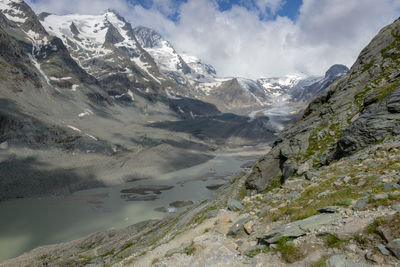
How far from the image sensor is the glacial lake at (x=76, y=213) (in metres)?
72.3

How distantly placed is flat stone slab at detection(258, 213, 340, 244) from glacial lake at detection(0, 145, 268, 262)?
77583 mm

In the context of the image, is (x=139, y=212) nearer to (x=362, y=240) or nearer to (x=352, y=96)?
(x=352, y=96)

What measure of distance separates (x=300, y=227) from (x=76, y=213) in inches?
3838

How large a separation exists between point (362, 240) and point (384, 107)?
16.2m

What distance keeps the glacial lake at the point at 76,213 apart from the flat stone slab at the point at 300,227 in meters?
77.6

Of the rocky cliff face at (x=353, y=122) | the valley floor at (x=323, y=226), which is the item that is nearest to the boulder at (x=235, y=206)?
the valley floor at (x=323, y=226)

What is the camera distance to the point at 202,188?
11500 cm

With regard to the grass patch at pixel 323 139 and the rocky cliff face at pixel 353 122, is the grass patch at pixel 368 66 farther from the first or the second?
the grass patch at pixel 323 139

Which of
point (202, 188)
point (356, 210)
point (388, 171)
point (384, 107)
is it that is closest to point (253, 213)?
point (356, 210)

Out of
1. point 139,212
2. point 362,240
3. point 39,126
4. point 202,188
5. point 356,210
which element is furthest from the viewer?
point 39,126

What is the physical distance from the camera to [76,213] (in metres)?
88.8

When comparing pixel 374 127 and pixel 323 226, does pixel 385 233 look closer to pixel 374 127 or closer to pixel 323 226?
pixel 323 226

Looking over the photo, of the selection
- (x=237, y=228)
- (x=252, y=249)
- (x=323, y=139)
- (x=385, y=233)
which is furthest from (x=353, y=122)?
(x=252, y=249)

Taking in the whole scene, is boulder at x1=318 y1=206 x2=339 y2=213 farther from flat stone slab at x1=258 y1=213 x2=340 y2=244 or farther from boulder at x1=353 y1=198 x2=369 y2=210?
boulder at x1=353 y1=198 x2=369 y2=210
